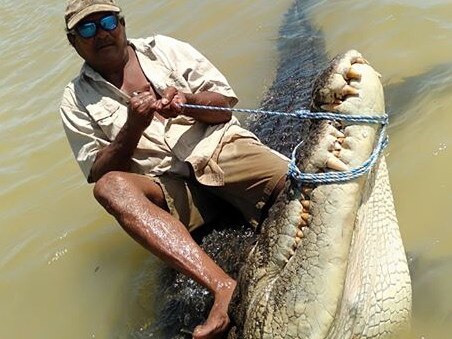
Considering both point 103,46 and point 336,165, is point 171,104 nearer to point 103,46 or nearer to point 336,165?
point 103,46

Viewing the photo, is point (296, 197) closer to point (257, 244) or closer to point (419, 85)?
point (257, 244)

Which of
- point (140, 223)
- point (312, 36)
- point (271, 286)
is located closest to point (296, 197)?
point (271, 286)

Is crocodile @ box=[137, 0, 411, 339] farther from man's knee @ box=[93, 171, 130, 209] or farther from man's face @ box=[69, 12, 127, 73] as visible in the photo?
man's face @ box=[69, 12, 127, 73]

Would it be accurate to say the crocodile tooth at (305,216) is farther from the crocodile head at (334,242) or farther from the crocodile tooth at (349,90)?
the crocodile tooth at (349,90)

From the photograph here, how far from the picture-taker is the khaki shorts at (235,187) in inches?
148

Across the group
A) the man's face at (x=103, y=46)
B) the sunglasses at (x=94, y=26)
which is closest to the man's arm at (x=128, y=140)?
the man's face at (x=103, y=46)

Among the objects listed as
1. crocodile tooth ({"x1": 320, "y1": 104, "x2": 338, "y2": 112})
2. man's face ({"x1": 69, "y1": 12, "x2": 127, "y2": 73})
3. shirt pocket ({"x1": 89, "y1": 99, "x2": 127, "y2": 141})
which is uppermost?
crocodile tooth ({"x1": 320, "y1": 104, "x2": 338, "y2": 112})

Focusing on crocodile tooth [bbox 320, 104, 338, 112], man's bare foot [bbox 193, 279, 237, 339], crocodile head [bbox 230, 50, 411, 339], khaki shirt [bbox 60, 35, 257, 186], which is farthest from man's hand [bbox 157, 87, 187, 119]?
crocodile tooth [bbox 320, 104, 338, 112]

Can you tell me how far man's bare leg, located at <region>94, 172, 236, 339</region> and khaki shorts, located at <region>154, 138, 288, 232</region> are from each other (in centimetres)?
15

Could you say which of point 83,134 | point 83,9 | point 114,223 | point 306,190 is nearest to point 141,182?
point 83,134

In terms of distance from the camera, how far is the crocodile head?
2.06 meters

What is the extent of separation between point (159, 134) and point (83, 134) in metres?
0.49

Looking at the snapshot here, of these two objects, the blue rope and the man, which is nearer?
the blue rope

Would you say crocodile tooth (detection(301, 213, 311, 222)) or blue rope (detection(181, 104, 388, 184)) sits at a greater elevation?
blue rope (detection(181, 104, 388, 184))
